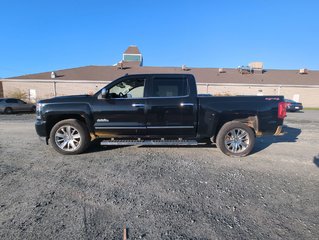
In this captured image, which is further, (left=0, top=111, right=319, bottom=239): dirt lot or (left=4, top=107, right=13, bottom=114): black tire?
(left=4, top=107, right=13, bottom=114): black tire

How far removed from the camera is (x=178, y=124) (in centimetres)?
533

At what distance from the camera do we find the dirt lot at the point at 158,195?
2455 millimetres

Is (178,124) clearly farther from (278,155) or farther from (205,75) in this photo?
(205,75)

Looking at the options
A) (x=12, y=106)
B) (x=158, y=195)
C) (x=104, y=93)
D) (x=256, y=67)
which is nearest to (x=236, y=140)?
(x=158, y=195)

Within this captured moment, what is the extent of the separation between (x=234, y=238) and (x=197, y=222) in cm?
45

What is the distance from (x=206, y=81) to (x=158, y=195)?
94.6 ft

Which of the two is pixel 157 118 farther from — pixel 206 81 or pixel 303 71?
pixel 303 71

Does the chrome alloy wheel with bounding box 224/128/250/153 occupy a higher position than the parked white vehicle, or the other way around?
the parked white vehicle

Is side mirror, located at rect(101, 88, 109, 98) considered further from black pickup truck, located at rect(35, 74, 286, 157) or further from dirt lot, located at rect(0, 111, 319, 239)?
dirt lot, located at rect(0, 111, 319, 239)

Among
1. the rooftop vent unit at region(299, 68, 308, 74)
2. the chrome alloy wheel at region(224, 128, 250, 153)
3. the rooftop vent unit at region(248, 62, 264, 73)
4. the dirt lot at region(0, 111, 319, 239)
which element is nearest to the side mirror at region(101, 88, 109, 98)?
the dirt lot at region(0, 111, 319, 239)

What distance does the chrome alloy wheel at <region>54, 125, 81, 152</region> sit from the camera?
527 cm

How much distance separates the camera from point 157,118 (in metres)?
5.30

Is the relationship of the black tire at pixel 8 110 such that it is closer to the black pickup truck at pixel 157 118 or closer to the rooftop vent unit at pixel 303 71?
the black pickup truck at pixel 157 118

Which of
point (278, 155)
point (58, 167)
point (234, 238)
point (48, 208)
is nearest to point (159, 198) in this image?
point (234, 238)
